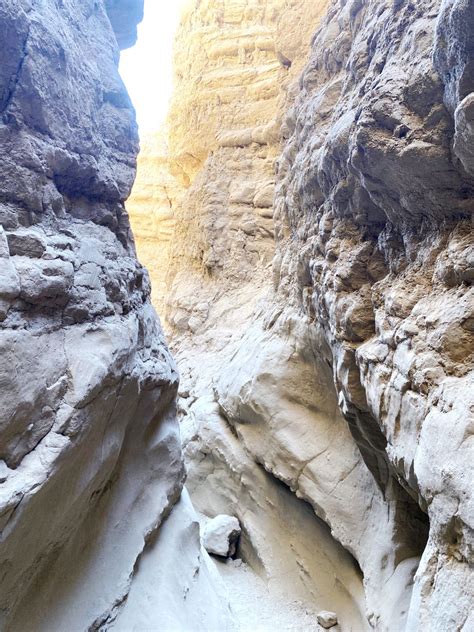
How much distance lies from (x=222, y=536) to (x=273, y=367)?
8.63 ft

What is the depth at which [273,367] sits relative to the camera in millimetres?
6695

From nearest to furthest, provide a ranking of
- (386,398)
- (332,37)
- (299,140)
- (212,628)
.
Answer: (386,398) < (212,628) < (332,37) < (299,140)

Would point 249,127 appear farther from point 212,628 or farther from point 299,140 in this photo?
point 212,628

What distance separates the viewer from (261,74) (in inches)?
477

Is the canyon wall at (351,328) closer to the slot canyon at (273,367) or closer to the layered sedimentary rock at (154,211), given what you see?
the slot canyon at (273,367)

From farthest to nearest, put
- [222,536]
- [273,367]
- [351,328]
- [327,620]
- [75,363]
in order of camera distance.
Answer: [222,536] → [273,367] → [327,620] → [351,328] → [75,363]

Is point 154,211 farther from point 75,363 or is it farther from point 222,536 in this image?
point 75,363

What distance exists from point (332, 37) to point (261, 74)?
669 centimetres

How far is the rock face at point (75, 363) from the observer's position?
8.46 feet

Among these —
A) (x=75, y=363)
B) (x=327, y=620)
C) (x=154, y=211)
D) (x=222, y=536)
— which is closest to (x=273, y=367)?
(x=222, y=536)

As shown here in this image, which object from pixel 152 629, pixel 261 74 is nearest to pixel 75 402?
pixel 152 629

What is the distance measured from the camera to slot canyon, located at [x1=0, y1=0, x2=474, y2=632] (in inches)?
103

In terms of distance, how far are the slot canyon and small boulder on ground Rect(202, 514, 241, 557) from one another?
0.14 ft

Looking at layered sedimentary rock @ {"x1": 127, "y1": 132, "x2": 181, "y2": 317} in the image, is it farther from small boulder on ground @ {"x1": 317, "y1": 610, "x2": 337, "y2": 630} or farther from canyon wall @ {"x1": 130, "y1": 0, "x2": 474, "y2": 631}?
small boulder on ground @ {"x1": 317, "y1": 610, "x2": 337, "y2": 630}
